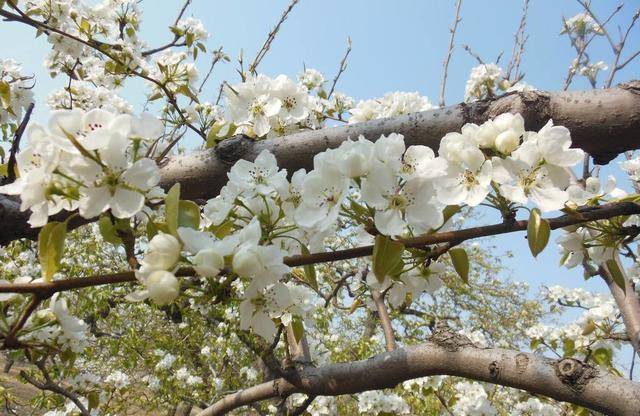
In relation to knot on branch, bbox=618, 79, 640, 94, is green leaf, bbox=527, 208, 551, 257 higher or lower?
lower

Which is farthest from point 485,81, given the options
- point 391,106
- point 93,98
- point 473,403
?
point 93,98

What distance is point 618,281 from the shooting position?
1188 millimetres

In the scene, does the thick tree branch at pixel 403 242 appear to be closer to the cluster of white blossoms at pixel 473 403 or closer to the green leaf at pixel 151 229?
the green leaf at pixel 151 229

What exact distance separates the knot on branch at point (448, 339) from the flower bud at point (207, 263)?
1074 mm

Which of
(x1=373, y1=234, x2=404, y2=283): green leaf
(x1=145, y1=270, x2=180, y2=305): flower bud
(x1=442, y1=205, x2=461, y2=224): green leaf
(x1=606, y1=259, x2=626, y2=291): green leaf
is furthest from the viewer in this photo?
(x1=606, y1=259, x2=626, y2=291): green leaf

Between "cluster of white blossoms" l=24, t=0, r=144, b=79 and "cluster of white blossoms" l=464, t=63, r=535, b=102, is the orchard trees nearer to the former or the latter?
"cluster of white blossoms" l=24, t=0, r=144, b=79

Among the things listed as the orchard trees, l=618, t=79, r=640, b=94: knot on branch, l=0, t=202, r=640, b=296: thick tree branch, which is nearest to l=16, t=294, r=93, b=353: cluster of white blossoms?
the orchard trees

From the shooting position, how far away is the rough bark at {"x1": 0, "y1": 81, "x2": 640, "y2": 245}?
1203 mm

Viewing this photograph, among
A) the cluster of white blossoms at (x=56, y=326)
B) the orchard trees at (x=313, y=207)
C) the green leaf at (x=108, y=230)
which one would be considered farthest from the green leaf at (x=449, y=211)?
the cluster of white blossoms at (x=56, y=326)

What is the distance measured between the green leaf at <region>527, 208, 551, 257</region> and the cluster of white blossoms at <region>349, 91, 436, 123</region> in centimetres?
172

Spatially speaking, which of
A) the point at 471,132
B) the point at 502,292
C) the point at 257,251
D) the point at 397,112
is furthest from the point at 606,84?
the point at 502,292

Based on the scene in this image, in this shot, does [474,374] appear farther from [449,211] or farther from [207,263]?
[207,263]

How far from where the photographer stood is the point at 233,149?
1393 millimetres

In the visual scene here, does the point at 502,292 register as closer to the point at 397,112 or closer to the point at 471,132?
the point at 397,112
